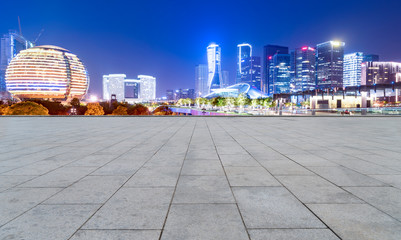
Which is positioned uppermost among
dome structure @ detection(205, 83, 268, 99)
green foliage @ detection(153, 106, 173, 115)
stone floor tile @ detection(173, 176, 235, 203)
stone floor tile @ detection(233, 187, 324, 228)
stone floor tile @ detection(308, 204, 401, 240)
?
dome structure @ detection(205, 83, 268, 99)

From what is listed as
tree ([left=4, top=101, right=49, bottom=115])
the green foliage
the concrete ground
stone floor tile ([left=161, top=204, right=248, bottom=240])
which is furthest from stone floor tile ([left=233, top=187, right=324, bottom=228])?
the green foliage

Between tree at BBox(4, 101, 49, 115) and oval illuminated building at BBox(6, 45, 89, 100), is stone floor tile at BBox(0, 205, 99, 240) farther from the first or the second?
oval illuminated building at BBox(6, 45, 89, 100)

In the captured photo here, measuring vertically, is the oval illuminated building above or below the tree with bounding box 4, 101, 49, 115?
above

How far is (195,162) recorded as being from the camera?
658cm

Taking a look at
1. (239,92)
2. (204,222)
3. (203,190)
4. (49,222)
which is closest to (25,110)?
(49,222)

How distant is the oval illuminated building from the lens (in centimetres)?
14200

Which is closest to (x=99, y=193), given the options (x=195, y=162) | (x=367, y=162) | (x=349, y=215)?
(x=195, y=162)

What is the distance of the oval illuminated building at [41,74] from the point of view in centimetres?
14200

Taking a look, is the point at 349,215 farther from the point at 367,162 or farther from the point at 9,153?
the point at 9,153

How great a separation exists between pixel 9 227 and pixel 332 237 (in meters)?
3.94

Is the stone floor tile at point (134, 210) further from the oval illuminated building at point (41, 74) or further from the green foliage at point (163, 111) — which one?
the oval illuminated building at point (41, 74)

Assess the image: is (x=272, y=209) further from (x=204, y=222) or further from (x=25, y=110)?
(x=25, y=110)

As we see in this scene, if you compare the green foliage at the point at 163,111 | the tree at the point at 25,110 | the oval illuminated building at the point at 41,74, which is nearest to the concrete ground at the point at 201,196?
the tree at the point at 25,110

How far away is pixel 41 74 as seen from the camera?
470ft
